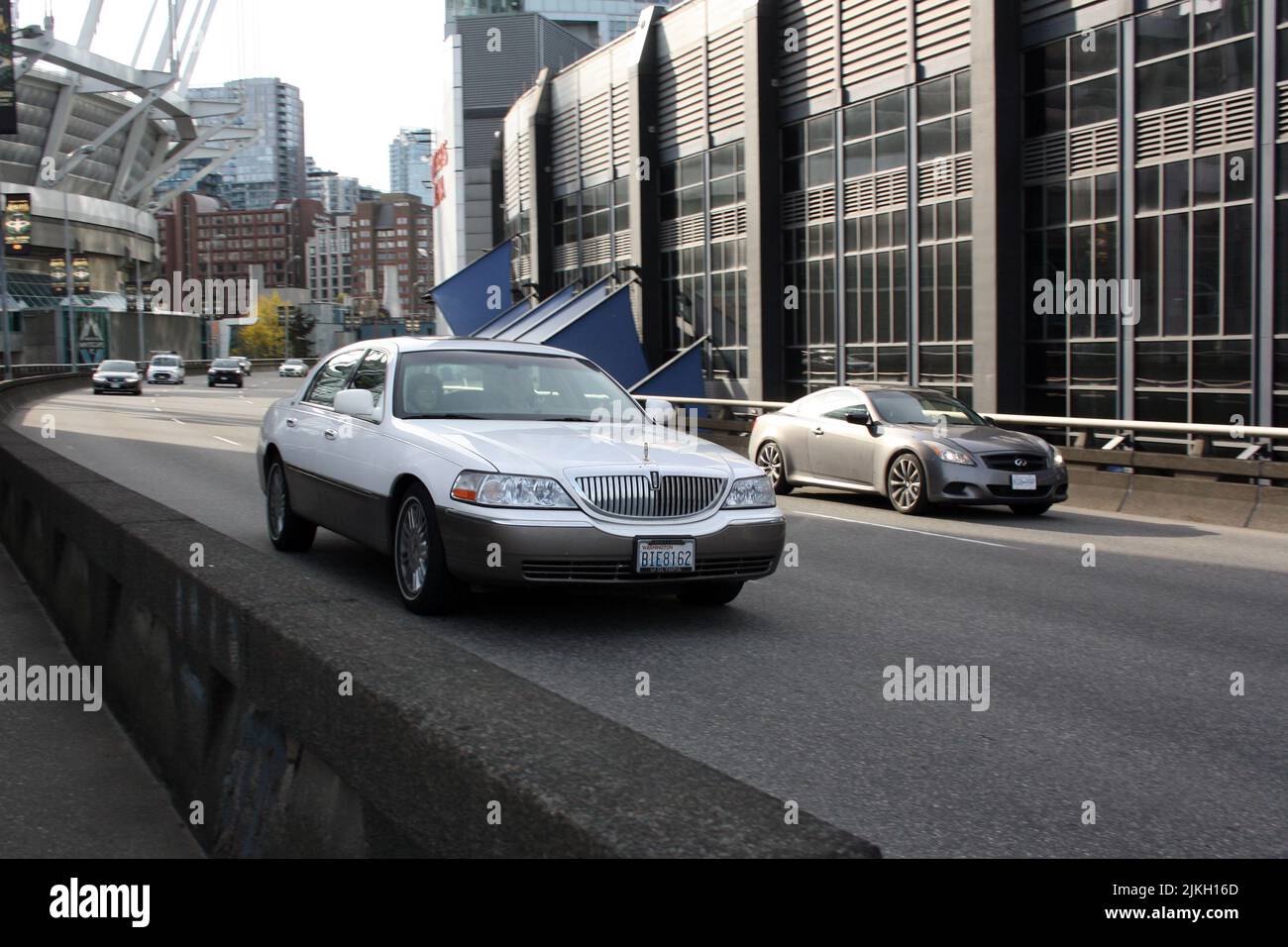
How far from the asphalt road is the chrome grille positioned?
2.39 ft

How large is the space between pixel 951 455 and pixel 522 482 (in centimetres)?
856

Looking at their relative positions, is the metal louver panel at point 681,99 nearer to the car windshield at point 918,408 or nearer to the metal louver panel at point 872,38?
the metal louver panel at point 872,38

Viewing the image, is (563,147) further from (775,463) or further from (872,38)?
(775,463)

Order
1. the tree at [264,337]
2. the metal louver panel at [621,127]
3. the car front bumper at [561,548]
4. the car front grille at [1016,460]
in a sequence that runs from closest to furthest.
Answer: the car front bumper at [561,548], the car front grille at [1016,460], the metal louver panel at [621,127], the tree at [264,337]

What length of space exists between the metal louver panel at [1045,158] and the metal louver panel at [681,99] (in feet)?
45.0

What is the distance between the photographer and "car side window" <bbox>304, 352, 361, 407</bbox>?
32.7ft

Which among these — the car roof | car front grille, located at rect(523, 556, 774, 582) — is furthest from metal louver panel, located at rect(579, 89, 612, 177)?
car front grille, located at rect(523, 556, 774, 582)

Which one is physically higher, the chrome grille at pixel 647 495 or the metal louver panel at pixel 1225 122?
the metal louver panel at pixel 1225 122

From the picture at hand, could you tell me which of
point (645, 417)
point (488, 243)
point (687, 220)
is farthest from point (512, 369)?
point (488, 243)

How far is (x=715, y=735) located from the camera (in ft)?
18.5

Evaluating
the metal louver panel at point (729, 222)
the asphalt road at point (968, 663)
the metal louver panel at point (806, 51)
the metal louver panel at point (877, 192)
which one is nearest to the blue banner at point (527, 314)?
the metal louver panel at point (729, 222)

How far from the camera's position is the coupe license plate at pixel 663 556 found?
7.45 metres

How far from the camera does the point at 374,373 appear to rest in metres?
9.38

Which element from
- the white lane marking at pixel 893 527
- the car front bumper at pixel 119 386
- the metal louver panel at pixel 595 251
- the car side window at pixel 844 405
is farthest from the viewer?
the car front bumper at pixel 119 386
